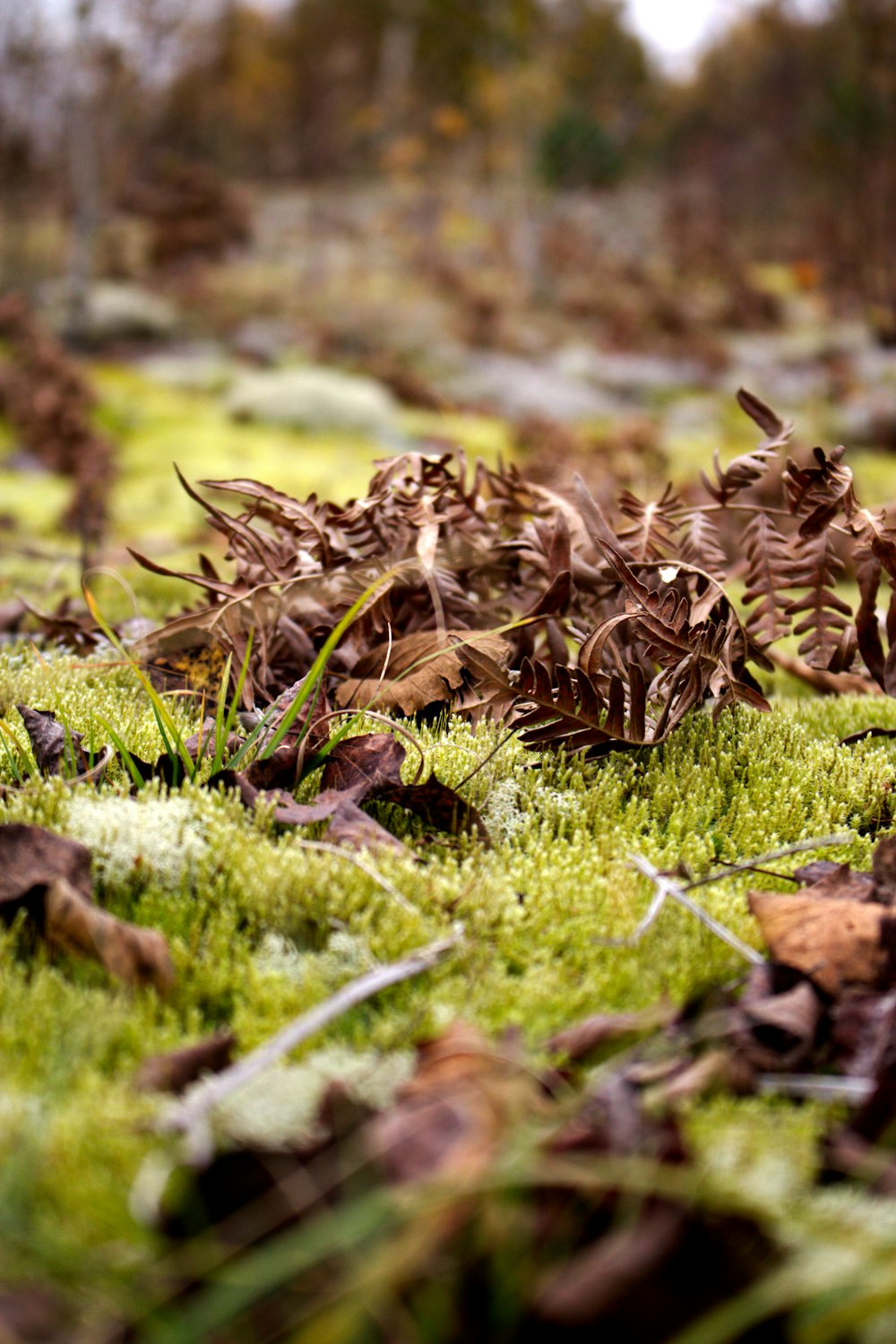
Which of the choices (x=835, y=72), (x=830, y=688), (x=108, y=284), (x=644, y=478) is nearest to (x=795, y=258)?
(x=835, y=72)

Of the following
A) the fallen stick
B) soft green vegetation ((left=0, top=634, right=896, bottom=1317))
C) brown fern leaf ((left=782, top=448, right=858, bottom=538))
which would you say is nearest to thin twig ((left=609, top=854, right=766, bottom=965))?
soft green vegetation ((left=0, top=634, right=896, bottom=1317))

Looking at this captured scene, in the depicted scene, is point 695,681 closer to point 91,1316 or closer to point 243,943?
point 243,943

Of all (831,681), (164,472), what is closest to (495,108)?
(164,472)

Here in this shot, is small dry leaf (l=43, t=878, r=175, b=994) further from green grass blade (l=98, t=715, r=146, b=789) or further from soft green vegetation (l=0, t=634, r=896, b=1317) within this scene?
green grass blade (l=98, t=715, r=146, b=789)

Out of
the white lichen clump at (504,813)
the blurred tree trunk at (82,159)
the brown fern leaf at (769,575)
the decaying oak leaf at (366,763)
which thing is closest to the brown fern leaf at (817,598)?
the brown fern leaf at (769,575)

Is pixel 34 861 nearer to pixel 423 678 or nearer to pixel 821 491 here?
pixel 423 678
